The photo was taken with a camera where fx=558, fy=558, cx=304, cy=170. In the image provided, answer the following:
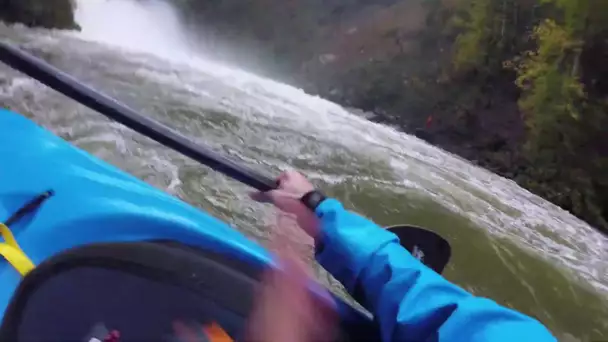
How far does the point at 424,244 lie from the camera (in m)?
1.04

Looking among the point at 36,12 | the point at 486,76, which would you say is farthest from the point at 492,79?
the point at 36,12

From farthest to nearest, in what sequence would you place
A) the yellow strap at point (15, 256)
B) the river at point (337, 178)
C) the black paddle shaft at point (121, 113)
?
the river at point (337, 178) → the black paddle shaft at point (121, 113) → the yellow strap at point (15, 256)

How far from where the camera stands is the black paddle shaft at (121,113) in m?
1.01

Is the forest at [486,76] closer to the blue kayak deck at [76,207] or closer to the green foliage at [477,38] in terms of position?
the green foliage at [477,38]

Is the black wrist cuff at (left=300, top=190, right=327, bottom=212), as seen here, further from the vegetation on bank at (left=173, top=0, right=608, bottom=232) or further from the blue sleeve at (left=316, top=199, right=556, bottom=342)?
the vegetation on bank at (left=173, top=0, right=608, bottom=232)

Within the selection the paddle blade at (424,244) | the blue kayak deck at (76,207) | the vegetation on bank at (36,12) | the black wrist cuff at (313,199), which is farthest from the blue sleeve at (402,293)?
the vegetation on bank at (36,12)

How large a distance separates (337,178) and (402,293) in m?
2.43

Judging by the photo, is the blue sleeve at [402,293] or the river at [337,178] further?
the river at [337,178]

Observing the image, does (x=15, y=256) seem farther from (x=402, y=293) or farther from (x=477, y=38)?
(x=477, y=38)

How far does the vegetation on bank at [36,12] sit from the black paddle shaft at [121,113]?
589 centimetres

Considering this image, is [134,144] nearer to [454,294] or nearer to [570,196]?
[454,294]

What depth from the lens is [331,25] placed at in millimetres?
16125

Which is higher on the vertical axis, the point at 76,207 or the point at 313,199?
the point at 313,199

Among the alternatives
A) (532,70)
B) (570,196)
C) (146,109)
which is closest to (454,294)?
(146,109)
